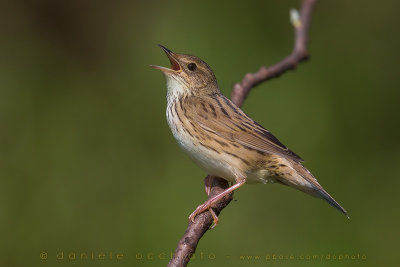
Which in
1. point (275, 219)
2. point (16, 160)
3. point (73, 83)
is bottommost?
point (275, 219)

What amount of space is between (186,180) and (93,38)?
7.20 feet

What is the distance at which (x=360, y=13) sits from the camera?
649cm

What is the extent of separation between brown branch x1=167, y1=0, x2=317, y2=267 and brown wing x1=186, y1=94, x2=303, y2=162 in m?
0.24

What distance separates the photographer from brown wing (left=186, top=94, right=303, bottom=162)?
4352mm

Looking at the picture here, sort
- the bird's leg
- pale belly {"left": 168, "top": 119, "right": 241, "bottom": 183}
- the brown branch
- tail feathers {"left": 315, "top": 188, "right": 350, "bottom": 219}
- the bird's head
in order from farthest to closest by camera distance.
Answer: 1. the bird's head
2. pale belly {"left": 168, "top": 119, "right": 241, "bottom": 183}
3. tail feathers {"left": 315, "top": 188, "right": 350, "bottom": 219}
4. the bird's leg
5. the brown branch

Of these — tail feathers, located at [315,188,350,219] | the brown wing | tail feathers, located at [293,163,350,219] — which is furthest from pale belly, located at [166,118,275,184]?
tail feathers, located at [315,188,350,219]

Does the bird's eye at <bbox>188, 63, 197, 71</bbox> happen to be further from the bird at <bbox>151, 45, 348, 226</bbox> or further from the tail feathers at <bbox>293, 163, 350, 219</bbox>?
the tail feathers at <bbox>293, 163, 350, 219</bbox>

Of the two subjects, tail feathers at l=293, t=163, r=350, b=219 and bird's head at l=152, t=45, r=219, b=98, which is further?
bird's head at l=152, t=45, r=219, b=98

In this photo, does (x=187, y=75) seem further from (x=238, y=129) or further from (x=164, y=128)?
(x=164, y=128)

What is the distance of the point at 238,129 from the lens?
4.46 m

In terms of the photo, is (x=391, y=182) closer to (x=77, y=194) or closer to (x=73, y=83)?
(x=77, y=194)

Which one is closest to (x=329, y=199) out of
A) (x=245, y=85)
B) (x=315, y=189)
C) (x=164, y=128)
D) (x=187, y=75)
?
(x=315, y=189)

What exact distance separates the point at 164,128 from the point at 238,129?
1593mm

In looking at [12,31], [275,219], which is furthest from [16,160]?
[275,219]
